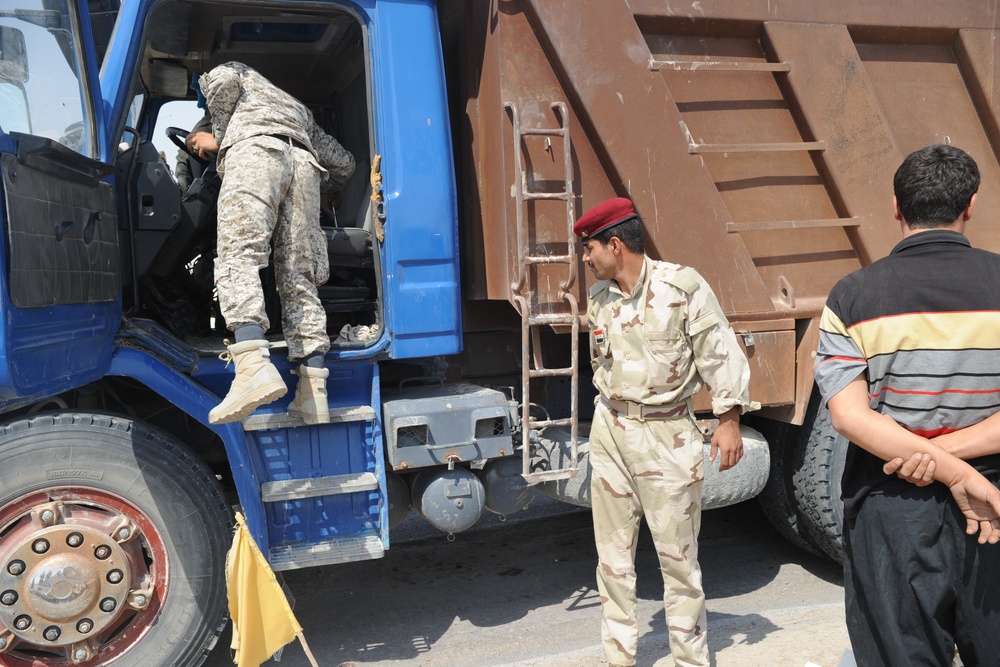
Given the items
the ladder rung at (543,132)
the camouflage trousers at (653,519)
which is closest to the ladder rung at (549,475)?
the camouflage trousers at (653,519)

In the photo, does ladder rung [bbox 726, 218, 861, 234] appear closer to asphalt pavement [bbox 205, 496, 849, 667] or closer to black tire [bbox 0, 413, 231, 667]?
asphalt pavement [bbox 205, 496, 849, 667]

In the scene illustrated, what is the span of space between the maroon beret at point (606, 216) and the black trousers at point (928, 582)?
1.15 m

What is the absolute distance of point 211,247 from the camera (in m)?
3.25

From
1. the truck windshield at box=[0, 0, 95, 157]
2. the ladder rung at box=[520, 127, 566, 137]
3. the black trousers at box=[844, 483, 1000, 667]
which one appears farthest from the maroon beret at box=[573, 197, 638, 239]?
the truck windshield at box=[0, 0, 95, 157]

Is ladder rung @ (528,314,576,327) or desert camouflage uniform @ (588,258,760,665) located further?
ladder rung @ (528,314,576,327)

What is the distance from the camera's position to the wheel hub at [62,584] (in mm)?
2494

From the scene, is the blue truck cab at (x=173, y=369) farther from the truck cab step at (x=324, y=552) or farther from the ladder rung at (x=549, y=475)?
the ladder rung at (x=549, y=475)

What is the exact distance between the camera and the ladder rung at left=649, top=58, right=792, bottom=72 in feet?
10.1

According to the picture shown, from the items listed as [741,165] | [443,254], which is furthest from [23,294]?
[741,165]

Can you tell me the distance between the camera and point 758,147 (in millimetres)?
3219

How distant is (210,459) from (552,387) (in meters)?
1.45

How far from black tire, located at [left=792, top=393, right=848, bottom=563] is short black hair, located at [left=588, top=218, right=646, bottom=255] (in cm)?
129

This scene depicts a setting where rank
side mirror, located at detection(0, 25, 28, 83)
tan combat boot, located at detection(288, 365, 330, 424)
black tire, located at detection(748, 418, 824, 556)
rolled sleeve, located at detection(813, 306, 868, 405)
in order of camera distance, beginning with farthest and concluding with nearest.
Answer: black tire, located at detection(748, 418, 824, 556) → tan combat boot, located at detection(288, 365, 330, 424) → side mirror, located at detection(0, 25, 28, 83) → rolled sleeve, located at detection(813, 306, 868, 405)

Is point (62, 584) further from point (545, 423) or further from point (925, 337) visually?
point (925, 337)
